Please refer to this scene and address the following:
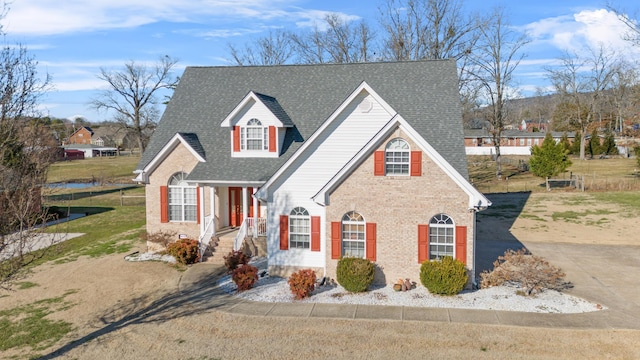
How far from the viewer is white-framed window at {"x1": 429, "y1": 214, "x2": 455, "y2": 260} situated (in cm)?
1780

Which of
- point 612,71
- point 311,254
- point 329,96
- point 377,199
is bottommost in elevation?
point 311,254

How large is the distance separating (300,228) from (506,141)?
88483 millimetres

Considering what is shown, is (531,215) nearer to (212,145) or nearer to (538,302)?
(538,302)

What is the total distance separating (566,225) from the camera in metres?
30.5

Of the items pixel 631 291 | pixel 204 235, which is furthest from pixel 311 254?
pixel 631 291

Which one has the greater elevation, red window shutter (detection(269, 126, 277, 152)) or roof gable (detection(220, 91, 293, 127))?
roof gable (detection(220, 91, 293, 127))

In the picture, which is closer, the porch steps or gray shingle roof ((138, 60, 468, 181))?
gray shingle roof ((138, 60, 468, 181))

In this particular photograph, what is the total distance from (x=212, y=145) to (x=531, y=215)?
76.1 feet

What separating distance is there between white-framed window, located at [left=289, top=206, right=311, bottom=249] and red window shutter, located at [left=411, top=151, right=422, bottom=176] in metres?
4.71

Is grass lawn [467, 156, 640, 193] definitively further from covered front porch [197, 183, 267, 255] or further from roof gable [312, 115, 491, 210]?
roof gable [312, 115, 491, 210]

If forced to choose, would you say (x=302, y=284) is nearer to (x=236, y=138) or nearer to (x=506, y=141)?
(x=236, y=138)

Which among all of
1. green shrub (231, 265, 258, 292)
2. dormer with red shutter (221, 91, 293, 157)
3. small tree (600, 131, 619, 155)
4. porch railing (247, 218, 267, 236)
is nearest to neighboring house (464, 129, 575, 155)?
small tree (600, 131, 619, 155)

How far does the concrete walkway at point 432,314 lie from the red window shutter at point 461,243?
2.31 meters

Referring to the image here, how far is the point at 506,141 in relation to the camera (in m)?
Answer: 98.1
